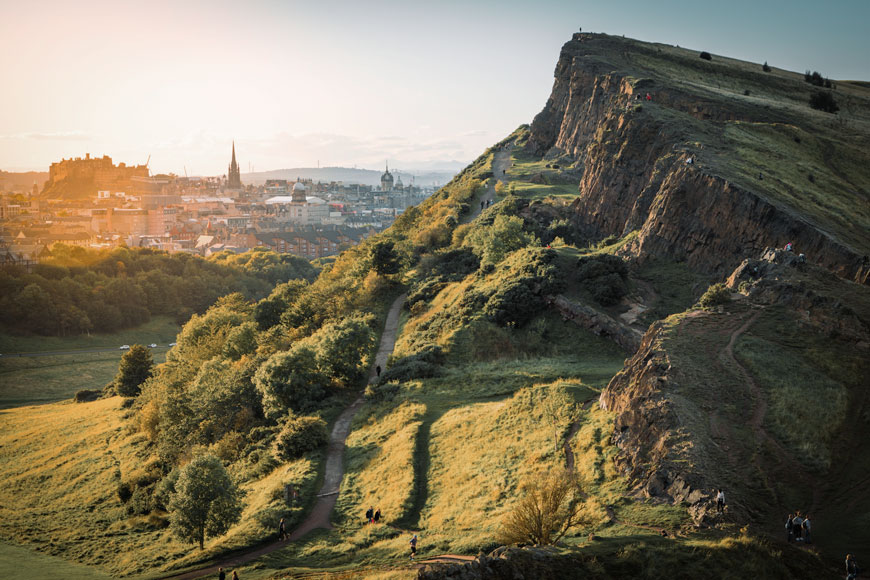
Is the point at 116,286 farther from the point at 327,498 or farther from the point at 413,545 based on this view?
the point at 413,545

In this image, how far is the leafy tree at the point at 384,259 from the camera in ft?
246

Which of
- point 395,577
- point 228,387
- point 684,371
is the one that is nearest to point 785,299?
point 684,371

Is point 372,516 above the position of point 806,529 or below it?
below

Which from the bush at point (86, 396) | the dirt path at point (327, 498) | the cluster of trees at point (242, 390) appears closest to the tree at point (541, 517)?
the dirt path at point (327, 498)

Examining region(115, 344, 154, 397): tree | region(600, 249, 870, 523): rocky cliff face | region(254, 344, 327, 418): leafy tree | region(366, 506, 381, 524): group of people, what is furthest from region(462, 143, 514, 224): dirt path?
region(366, 506, 381, 524): group of people

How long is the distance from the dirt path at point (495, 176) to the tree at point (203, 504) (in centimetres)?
6589

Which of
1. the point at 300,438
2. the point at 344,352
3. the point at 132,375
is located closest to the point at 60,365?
the point at 132,375

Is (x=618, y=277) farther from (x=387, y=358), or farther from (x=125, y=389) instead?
(x=125, y=389)

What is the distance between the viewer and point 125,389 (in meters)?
75.4

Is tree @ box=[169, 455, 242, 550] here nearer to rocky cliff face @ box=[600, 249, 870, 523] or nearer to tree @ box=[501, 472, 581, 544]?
tree @ box=[501, 472, 581, 544]

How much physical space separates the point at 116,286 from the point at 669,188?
115712mm

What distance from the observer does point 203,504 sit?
1212 inches

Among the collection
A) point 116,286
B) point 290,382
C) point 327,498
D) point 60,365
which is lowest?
point 60,365

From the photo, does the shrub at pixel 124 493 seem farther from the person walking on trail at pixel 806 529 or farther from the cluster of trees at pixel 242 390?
the person walking on trail at pixel 806 529
